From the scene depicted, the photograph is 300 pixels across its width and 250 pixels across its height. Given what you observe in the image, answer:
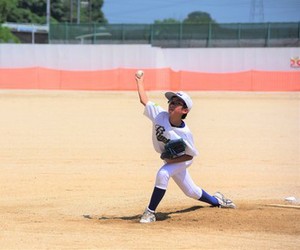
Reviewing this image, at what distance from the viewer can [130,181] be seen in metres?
11.1

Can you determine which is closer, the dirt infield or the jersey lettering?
the dirt infield

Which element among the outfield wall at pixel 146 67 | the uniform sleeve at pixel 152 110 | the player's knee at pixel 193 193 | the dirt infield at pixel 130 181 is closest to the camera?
the dirt infield at pixel 130 181

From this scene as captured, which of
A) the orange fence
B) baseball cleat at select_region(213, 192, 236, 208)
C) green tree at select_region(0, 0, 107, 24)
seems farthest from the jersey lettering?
green tree at select_region(0, 0, 107, 24)

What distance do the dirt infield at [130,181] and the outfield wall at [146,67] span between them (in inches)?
527

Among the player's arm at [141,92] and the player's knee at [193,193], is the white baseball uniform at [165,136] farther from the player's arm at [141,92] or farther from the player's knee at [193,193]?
the player's knee at [193,193]

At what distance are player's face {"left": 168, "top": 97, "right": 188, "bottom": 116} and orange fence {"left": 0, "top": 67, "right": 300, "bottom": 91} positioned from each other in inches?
1111

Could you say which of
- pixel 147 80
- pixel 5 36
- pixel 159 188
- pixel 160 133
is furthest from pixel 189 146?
pixel 5 36

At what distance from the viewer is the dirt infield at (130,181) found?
7.27m

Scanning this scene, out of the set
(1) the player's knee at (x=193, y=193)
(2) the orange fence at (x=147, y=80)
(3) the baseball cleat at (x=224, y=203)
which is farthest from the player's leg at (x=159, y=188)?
(2) the orange fence at (x=147, y=80)

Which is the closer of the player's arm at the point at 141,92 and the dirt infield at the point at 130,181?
the dirt infield at the point at 130,181

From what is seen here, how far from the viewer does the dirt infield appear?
7270 millimetres

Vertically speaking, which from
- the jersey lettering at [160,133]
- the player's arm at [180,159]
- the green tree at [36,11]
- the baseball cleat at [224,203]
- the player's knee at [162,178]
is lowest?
the baseball cleat at [224,203]

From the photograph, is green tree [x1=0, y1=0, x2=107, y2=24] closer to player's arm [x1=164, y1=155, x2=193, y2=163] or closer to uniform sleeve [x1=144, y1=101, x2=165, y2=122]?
uniform sleeve [x1=144, y1=101, x2=165, y2=122]

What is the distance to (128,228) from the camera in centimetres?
762
